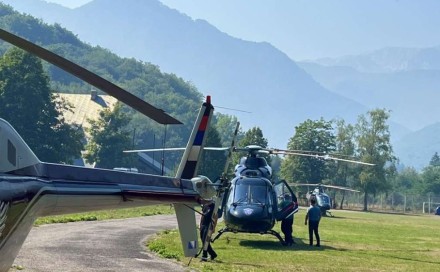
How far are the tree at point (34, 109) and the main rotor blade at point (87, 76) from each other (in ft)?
188

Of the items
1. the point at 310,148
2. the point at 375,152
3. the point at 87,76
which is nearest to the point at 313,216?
the point at 87,76

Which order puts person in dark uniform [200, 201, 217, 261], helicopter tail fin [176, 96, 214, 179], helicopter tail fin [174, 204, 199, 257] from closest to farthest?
helicopter tail fin [174, 204, 199, 257] → helicopter tail fin [176, 96, 214, 179] → person in dark uniform [200, 201, 217, 261]

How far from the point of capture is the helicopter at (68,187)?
9797mm

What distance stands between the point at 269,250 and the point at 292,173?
8390cm

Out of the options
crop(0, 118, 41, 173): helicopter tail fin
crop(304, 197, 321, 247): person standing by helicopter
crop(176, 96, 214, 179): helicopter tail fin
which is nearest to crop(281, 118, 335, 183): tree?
crop(304, 197, 321, 247): person standing by helicopter

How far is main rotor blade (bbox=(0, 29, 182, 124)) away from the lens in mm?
9500

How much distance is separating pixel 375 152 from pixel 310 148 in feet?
34.2

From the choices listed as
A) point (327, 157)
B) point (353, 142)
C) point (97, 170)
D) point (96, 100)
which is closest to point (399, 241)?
point (327, 157)

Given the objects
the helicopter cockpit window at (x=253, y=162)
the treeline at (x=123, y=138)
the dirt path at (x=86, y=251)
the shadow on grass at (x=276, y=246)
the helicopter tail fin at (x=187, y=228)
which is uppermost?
the treeline at (x=123, y=138)

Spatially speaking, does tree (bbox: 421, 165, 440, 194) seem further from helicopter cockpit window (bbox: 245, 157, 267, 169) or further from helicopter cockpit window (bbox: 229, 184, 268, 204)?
helicopter cockpit window (bbox: 229, 184, 268, 204)

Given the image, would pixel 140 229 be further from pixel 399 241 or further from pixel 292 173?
pixel 292 173

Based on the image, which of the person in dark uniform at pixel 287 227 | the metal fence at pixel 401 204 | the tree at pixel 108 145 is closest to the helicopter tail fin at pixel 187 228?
the person in dark uniform at pixel 287 227

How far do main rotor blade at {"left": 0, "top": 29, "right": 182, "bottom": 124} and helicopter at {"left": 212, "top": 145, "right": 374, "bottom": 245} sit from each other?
1297 cm

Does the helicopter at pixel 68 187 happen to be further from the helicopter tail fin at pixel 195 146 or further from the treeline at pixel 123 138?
the treeline at pixel 123 138
